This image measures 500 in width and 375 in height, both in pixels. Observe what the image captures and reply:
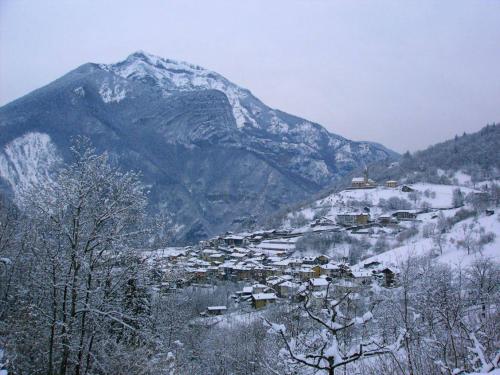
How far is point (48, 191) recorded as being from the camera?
931 cm

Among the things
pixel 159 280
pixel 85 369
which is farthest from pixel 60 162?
pixel 159 280

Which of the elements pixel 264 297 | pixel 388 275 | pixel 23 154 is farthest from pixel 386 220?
pixel 23 154

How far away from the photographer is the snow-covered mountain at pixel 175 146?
134 meters

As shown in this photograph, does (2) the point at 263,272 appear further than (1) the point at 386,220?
No

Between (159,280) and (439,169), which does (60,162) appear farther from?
(439,169)

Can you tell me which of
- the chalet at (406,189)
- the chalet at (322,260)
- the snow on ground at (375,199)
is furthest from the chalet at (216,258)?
the chalet at (406,189)

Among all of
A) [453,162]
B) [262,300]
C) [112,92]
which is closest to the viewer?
[262,300]

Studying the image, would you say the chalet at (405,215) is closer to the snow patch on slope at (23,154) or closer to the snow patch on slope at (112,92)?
the snow patch on slope at (23,154)

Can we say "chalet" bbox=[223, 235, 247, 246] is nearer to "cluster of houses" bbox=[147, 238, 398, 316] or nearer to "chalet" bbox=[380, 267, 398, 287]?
"cluster of houses" bbox=[147, 238, 398, 316]

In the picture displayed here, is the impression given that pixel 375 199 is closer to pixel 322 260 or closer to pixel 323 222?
pixel 323 222

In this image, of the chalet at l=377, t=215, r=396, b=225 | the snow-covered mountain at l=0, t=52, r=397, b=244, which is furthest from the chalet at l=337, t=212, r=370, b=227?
the snow-covered mountain at l=0, t=52, r=397, b=244

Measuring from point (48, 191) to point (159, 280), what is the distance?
732 cm

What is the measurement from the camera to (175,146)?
549ft

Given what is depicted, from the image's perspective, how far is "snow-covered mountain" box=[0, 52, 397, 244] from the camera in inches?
5290
